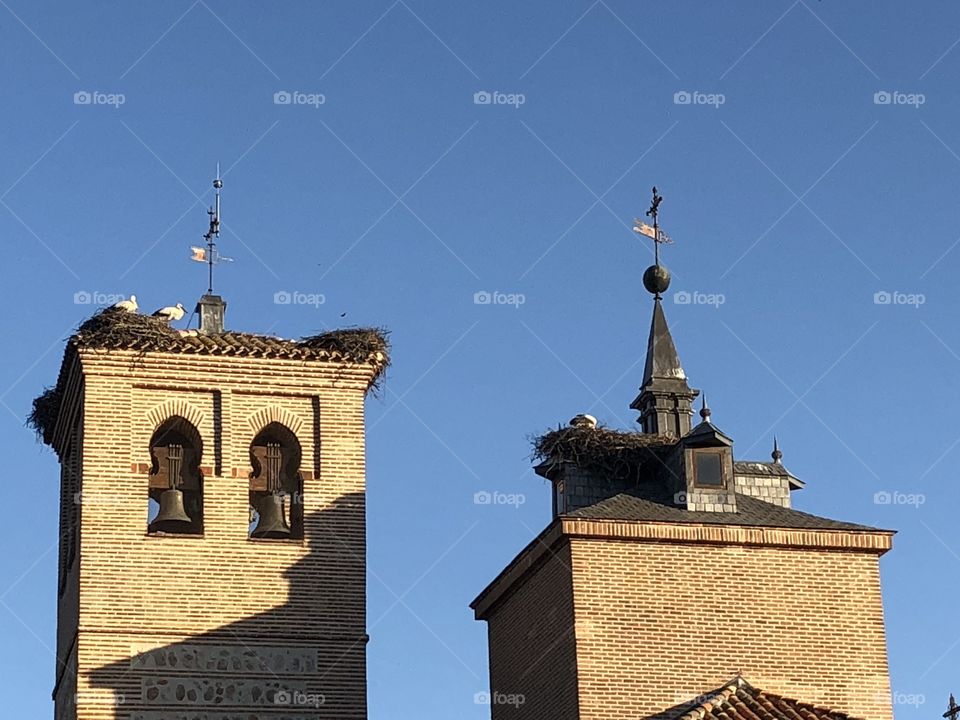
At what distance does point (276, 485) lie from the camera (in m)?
27.0

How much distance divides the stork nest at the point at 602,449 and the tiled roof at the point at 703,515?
837 mm

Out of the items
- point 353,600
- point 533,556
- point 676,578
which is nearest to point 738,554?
point 676,578

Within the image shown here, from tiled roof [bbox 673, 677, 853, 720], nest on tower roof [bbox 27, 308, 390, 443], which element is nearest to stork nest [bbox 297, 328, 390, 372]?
nest on tower roof [bbox 27, 308, 390, 443]

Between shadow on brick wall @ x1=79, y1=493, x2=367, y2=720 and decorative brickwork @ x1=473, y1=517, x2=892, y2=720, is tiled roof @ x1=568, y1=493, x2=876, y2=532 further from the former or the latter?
shadow on brick wall @ x1=79, y1=493, x2=367, y2=720

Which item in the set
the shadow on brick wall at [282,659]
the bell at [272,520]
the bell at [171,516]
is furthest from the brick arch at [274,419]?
the bell at [171,516]

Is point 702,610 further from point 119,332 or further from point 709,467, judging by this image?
point 119,332

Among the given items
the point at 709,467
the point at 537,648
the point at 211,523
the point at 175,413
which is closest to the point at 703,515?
the point at 709,467

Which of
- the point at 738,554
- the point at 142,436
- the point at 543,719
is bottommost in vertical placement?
the point at 543,719

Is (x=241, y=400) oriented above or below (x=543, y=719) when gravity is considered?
above

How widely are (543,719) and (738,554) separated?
2994 millimetres

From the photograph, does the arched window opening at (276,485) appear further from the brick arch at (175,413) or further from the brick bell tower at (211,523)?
the brick arch at (175,413)

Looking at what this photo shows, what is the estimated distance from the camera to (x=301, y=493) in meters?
26.6

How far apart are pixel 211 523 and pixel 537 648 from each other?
434 centimetres

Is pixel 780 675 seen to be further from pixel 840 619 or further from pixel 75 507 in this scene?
pixel 75 507
